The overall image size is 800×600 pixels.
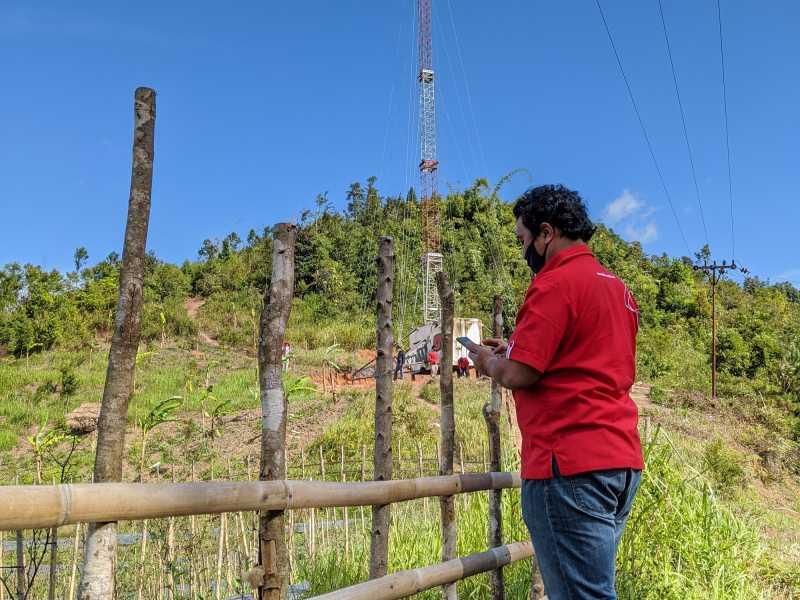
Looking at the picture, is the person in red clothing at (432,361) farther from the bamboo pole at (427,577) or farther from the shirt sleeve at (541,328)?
the shirt sleeve at (541,328)

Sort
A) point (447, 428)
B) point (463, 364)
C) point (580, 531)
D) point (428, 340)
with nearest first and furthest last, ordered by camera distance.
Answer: point (580, 531)
point (447, 428)
point (463, 364)
point (428, 340)

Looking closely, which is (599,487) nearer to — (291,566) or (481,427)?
(291,566)

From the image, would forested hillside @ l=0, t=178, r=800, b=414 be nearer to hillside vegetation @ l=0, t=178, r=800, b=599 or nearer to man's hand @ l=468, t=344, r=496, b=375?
hillside vegetation @ l=0, t=178, r=800, b=599

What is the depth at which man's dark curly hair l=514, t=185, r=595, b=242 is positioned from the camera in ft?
6.78

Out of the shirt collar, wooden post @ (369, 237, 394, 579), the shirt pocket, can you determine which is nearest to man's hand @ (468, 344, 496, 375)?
the shirt collar

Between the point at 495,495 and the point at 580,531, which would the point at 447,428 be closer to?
the point at 495,495

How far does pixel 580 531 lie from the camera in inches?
71.8

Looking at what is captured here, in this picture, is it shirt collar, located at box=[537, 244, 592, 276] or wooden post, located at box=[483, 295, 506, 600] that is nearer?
shirt collar, located at box=[537, 244, 592, 276]

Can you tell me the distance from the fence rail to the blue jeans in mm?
573

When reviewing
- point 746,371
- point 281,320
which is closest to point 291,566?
point 281,320

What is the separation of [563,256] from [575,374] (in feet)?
1.13

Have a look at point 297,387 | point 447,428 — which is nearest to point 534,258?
point 447,428

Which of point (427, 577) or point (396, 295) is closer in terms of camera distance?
point (427, 577)

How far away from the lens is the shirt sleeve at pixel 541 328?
1.82 metres
